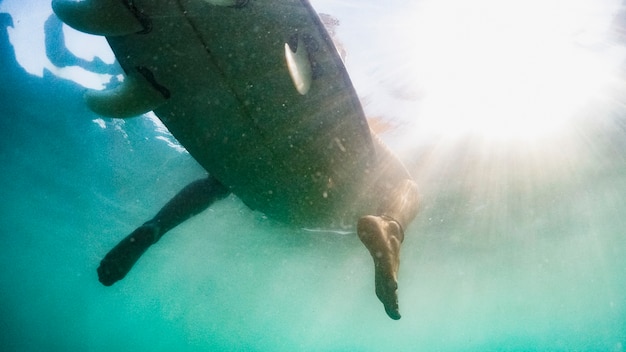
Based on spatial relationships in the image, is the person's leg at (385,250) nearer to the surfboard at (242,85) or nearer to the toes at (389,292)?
the toes at (389,292)

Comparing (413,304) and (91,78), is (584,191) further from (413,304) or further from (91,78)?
(413,304)

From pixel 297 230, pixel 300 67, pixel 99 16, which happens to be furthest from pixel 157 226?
pixel 297 230

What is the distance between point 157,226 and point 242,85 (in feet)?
7.02

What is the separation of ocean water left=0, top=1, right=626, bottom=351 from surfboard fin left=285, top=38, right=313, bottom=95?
9.91 metres

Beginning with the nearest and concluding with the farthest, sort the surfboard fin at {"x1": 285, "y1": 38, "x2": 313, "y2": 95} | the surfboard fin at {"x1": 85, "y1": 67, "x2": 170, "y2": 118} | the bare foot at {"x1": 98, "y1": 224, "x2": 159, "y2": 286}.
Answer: the surfboard fin at {"x1": 285, "y1": 38, "x2": 313, "y2": 95}, the surfboard fin at {"x1": 85, "y1": 67, "x2": 170, "y2": 118}, the bare foot at {"x1": 98, "y1": 224, "x2": 159, "y2": 286}

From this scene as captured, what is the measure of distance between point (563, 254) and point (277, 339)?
8227 centimetres

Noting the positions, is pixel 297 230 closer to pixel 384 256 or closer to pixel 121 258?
pixel 121 258

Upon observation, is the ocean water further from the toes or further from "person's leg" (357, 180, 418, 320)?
the toes

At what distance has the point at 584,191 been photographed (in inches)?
696

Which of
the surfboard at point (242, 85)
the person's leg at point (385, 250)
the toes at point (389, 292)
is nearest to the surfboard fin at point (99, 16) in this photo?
the surfboard at point (242, 85)

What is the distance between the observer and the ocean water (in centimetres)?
1344

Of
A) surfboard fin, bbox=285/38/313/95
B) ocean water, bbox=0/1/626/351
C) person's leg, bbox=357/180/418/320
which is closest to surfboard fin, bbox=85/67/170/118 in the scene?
surfboard fin, bbox=285/38/313/95

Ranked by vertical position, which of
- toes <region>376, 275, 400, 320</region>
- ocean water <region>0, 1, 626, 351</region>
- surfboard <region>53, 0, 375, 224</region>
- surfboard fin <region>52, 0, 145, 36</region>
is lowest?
ocean water <region>0, 1, 626, 351</region>

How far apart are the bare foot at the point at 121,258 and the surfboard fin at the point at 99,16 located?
2195mm
